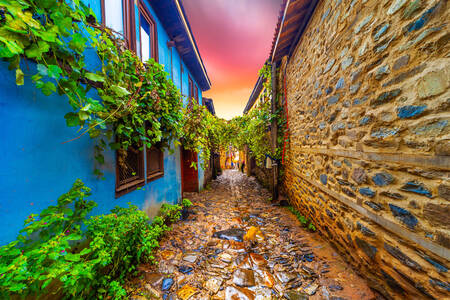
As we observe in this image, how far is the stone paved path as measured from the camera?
1.87 meters

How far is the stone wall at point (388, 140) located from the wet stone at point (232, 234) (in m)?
1.60

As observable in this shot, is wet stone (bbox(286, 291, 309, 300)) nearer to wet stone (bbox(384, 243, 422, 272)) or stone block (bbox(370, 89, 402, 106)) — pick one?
wet stone (bbox(384, 243, 422, 272))

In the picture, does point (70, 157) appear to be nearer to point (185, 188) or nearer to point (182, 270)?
point (182, 270)

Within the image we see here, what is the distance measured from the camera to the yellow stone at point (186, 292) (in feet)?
6.12

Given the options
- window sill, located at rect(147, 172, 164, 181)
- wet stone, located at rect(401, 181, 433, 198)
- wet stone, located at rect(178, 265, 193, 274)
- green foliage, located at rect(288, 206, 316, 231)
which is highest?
wet stone, located at rect(401, 181, 433, 198)

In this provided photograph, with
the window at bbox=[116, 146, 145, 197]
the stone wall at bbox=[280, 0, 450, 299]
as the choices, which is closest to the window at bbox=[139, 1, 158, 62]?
the window at bbox=[116, 146, 145, 197]

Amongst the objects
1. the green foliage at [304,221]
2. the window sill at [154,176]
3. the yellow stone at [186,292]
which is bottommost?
the yellow stone at [186,292]

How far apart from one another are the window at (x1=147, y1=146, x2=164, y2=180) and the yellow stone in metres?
2.01

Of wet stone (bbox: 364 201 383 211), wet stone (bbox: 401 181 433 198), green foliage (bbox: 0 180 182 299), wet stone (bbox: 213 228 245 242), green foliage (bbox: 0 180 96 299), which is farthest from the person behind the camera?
wet stone (bbox: 213 228 245 242)

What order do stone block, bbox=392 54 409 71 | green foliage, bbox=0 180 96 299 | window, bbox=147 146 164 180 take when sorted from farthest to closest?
window, bbox=147 146 164 180, stone block, bbox=392 54 409 71, green foliage, bbox=0 180 96 299

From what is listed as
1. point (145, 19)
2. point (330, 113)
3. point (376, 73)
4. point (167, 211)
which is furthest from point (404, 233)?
point (145, 19)

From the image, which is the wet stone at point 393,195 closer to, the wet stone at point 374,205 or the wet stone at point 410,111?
the wet stone at point 374,205

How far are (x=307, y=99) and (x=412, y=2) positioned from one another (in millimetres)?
2139

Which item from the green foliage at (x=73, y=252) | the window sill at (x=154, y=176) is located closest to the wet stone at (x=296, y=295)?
the green foliage at (x=73, y=252)
